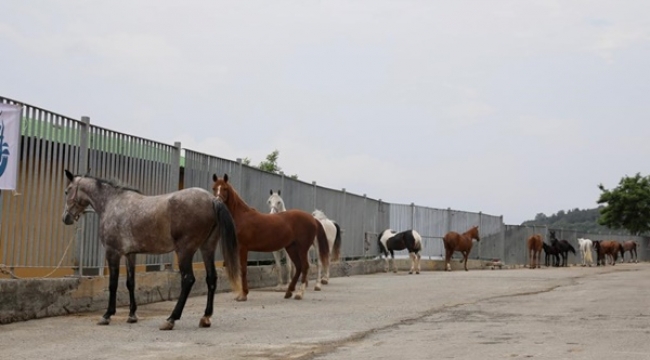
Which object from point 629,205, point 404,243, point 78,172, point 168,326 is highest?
point 629,205

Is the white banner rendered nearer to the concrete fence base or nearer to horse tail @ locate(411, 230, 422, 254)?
the concrete fence base

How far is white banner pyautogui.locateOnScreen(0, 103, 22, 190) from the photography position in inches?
432

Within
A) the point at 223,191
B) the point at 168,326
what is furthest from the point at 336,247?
the point at 168,326

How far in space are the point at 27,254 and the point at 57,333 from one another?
2020 millimetres

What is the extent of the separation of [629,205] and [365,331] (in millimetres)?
74204

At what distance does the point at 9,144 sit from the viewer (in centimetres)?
1106

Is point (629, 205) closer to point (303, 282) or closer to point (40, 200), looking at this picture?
point (303, 282)

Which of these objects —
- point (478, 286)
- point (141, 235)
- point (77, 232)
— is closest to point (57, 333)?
point (141, 235)

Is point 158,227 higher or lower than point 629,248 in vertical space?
lower

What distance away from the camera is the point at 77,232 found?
12727 millimetres

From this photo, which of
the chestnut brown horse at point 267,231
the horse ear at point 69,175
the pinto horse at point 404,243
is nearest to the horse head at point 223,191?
the chestnut brown horse at point 267,231

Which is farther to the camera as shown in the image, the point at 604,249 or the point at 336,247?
the point at 604,249

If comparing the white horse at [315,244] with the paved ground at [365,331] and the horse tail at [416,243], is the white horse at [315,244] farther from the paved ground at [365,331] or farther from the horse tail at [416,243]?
the horse tail at [416,243]

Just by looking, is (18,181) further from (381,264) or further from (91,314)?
(381,264)
